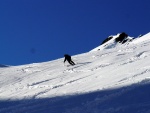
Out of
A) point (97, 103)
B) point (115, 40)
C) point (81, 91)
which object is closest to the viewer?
point (97, 103)

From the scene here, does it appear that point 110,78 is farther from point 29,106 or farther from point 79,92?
point 29,106

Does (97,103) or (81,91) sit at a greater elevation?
(81,91)

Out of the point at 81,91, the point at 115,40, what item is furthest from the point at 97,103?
the point at 115,40

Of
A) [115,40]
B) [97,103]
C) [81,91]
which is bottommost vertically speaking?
[97,103]

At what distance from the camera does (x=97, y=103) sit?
671 inches

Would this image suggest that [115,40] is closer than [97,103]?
No

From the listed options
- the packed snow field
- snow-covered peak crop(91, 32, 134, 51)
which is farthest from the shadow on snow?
snow-covered peak crop(91, 32, 134, 51)

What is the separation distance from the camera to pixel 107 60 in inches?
1304

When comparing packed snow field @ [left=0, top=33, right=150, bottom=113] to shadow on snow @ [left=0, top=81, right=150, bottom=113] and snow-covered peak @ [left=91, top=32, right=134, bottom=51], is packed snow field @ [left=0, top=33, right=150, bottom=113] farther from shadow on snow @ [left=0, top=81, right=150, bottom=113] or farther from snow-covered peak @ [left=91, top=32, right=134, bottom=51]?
snow-covered peak @ [left=91, top=32, right=134, bottom=51]

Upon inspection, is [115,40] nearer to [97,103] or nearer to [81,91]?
[81,91]

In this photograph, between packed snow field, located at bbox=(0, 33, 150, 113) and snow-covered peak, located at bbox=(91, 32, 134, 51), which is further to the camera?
snow-covered peak, located at bbox=(91, 32, 134, 51)

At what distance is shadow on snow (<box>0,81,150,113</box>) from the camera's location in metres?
15.4

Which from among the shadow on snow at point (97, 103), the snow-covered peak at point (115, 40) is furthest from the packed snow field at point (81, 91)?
the snow-covered peak at point (115, 40)

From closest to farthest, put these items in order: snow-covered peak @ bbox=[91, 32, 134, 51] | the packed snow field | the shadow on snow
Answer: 1. the shadow on snow
2. the packed snow field
3. snow-covered peak @ bbox=[91, 32, 134, 51]
